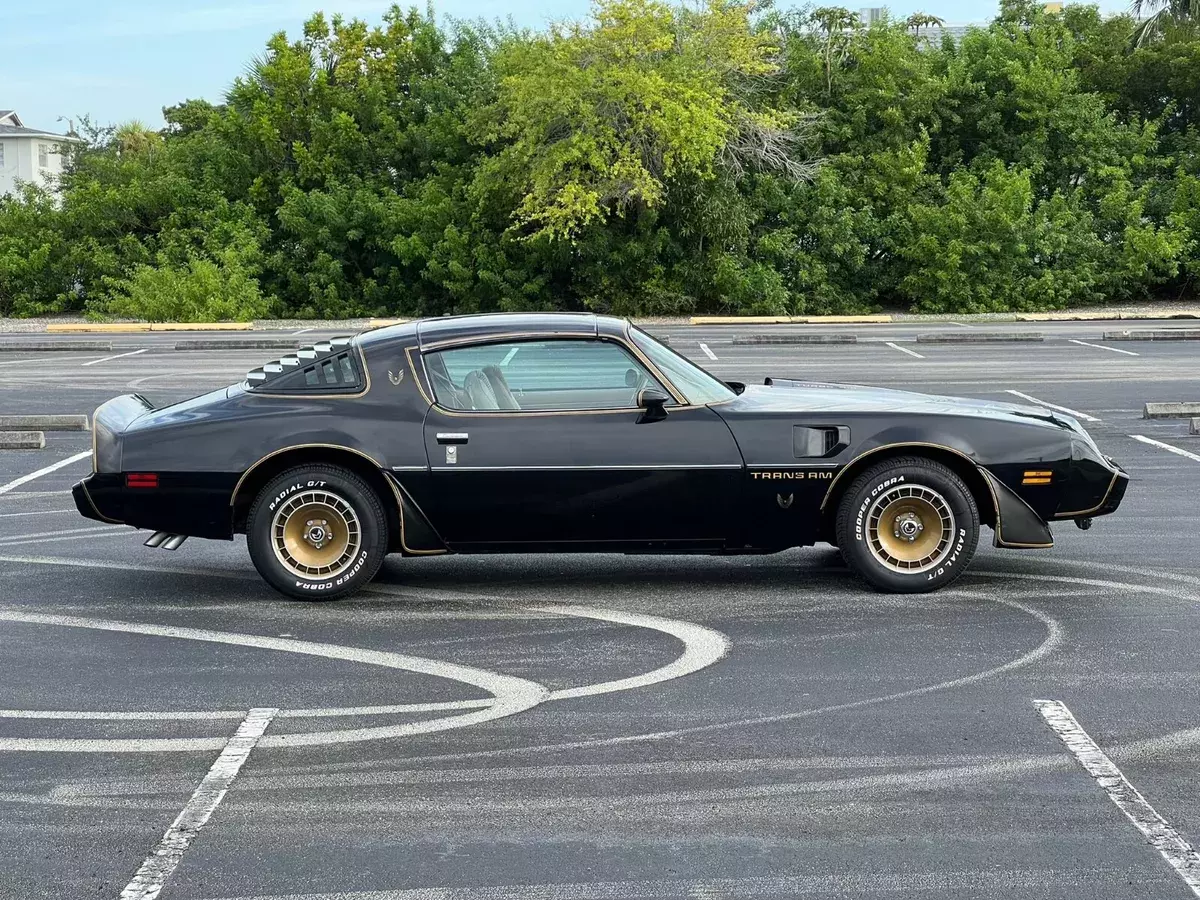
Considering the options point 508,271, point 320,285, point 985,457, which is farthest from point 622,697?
point 320,285

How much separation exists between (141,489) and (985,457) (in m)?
4.26

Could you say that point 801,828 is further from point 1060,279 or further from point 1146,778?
point 1060,279

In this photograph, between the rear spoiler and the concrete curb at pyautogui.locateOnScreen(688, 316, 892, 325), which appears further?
the concrete curb at pyautogui.locateOnScreen(688, 316, 892, 325)

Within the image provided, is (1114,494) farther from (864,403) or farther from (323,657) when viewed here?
(323,657)

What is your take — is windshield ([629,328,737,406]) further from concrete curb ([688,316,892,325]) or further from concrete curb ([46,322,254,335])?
concrete curb ([46,322,254,335])

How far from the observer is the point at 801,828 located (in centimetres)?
472

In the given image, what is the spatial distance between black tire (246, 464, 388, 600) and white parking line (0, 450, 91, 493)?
431 cm

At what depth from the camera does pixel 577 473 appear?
7.61 metres

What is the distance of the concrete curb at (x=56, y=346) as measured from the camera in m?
26.2

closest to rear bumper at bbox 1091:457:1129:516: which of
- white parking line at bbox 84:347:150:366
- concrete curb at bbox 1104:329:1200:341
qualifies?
white parking line at bbox 84:347:150:366

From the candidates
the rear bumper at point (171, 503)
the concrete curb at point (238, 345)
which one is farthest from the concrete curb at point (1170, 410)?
the concrete curb at point (238, 345)

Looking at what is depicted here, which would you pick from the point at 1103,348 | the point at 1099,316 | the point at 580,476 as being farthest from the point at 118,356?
the point at 1099,316

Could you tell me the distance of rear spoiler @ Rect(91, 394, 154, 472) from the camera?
25.5 feet

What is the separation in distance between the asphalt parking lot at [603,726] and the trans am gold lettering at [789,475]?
24.3 inches
